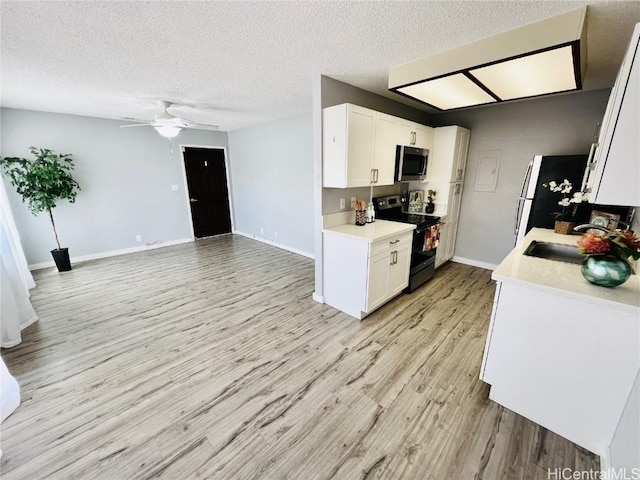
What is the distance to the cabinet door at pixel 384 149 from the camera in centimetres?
289

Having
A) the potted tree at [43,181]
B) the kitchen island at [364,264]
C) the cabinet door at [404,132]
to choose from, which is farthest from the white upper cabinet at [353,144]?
the potted tree at [43,181]

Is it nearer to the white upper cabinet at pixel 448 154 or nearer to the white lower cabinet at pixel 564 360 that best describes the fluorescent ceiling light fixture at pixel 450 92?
the white upper cabinet at pixel 448 154

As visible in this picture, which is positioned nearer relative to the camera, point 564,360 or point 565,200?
point 564,360

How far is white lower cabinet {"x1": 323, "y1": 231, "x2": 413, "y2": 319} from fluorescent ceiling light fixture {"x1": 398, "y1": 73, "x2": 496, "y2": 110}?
1.44 meters

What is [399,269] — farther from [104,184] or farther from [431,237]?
[104,184]

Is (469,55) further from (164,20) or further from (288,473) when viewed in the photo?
(288,473)

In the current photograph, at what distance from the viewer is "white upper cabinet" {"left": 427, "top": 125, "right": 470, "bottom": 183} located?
368cm

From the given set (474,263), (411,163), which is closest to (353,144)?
(411,163)

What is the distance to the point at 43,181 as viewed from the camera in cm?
372

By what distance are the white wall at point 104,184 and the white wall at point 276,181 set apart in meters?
1.10

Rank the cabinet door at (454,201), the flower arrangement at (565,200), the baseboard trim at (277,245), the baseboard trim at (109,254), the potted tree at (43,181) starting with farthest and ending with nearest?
the baseboard trim at (277,245) < the baseboard trim at (109,254) < the cabinet door at (454,201) < the potted tree at (43,181) < the flower arrangement at (565,200)

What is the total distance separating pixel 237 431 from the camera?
5.25 ft

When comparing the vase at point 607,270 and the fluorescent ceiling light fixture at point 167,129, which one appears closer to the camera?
the vase at point 607,270

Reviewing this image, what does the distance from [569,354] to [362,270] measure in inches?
61.3
